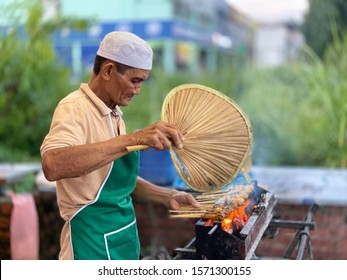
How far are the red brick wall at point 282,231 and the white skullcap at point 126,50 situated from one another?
82.2 inches

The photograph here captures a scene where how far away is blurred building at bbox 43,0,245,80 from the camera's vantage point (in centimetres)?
638

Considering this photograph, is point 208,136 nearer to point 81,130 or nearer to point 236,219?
point 236,219

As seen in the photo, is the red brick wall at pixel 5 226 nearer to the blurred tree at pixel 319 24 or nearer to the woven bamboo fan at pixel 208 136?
the woven bamboo fan at pixel 208 136

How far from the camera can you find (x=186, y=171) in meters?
2.21

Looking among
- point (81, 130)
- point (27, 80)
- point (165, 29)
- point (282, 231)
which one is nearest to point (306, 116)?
point (282, 231)

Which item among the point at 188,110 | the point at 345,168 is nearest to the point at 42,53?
the point at 345,168

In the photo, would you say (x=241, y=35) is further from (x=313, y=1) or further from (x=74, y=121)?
(x=74, y=121)

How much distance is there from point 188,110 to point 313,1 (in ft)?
28.8

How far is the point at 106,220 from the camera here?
2.00 meters

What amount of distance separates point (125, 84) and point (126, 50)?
12 cm

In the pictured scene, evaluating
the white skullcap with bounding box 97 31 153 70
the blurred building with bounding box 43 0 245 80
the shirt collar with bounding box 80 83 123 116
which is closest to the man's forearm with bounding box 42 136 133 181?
the shirt collar with bounding box 80 83 123 116

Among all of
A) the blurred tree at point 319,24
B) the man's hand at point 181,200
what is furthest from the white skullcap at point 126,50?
the blurred tree at point 319,24

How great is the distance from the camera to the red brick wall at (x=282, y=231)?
3953 millimetres

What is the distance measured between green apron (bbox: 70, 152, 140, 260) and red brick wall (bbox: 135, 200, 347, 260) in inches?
69.8
